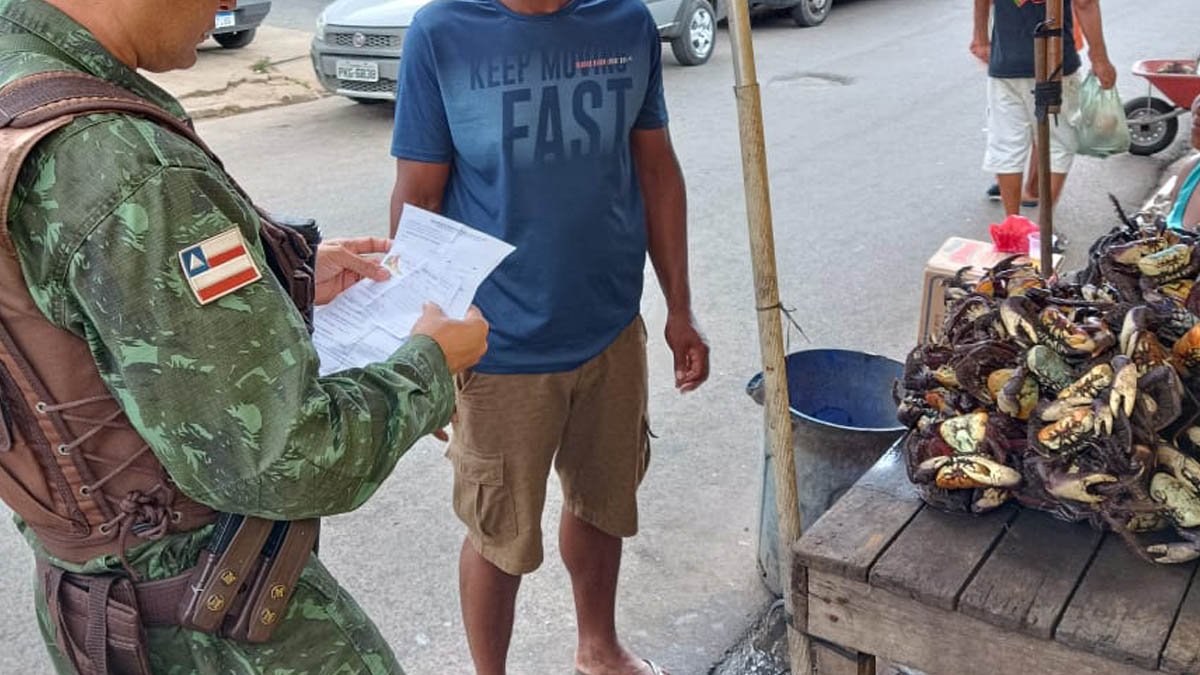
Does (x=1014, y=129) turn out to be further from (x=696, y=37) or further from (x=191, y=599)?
(x=696, y=37)

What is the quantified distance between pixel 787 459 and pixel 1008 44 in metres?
4.17

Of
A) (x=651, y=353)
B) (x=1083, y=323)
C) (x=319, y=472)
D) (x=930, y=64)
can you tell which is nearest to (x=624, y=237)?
(x=1083, y=323)

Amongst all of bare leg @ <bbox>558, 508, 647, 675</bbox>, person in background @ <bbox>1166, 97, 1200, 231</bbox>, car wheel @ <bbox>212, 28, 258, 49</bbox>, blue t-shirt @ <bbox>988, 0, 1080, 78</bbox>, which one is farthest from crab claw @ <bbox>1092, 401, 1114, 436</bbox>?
car wheel @ <bbox>212, 28, 258, 49</bbox>

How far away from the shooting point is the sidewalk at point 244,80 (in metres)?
9.44

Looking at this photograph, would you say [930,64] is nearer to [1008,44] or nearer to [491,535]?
[1008,44]

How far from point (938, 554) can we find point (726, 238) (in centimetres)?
444

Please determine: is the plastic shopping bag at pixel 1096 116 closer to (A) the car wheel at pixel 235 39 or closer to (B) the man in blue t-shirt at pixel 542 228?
(B) the man in blue t-shirt at pixel 542 228

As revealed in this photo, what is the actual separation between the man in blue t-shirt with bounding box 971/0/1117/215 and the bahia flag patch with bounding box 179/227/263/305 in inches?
193

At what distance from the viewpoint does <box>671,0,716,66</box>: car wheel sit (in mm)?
10531

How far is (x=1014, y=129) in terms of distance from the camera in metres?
5.71

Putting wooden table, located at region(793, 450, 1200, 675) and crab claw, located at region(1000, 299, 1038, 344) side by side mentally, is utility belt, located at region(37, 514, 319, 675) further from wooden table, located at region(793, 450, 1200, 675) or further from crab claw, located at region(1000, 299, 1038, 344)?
crab claw, located at region(1000, 299, 1038, 344)

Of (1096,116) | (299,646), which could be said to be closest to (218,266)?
(299,646)

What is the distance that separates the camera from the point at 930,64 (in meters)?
10.5

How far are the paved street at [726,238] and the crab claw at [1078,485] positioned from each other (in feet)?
4.90
